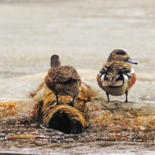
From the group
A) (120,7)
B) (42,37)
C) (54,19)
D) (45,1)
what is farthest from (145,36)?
(45,1)

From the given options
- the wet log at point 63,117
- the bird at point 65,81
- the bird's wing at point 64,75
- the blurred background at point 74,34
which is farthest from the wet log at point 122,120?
the blurred background at point 74,34

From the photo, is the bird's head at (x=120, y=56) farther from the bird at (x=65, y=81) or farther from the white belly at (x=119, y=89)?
the bird at (x=65, y=81)

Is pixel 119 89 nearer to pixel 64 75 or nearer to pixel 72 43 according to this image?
pixel 64 75

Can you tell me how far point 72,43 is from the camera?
511 inches

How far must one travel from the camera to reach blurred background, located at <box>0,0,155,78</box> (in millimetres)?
10750

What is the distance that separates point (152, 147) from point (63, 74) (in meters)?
1.40

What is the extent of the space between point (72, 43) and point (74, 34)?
1327 millimetres

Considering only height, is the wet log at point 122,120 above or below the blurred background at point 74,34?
below

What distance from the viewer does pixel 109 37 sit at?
1364 centimetres

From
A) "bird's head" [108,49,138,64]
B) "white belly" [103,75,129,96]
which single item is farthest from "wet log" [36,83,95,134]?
"bird's head" [108,49,138,64]

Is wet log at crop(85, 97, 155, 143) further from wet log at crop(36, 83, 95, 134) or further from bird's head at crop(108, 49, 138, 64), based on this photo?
bird's head at crop(108, 49, 138, 64)

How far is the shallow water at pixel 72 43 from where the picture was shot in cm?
506

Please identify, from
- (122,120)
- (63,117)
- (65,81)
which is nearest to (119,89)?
(122,120)

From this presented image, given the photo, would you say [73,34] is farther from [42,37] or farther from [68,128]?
[68,128]
